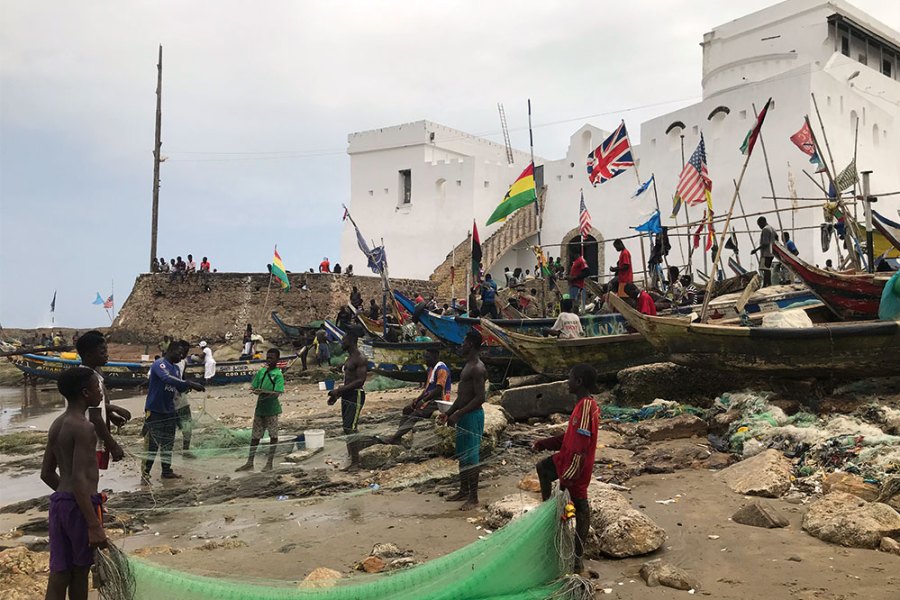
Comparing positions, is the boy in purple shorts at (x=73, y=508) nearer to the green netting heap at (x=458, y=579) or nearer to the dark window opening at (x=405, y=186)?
the green netting heap at (x=458, y=579)

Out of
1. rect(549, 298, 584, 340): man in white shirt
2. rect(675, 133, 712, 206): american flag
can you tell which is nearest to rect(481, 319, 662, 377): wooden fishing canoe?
rect(549, 298, 584, 340): man in white shirt

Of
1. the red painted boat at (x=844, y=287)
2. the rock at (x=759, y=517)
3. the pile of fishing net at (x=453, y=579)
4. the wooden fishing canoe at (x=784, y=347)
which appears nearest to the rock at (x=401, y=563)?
the pile of fishing net at (x=453, y=579)

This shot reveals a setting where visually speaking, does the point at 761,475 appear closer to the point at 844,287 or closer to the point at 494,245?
the point at 844,287

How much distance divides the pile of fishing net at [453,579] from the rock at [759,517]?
1971 millimetres

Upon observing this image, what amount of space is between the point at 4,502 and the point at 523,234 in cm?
2443

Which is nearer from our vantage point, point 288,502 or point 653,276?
point 288,502

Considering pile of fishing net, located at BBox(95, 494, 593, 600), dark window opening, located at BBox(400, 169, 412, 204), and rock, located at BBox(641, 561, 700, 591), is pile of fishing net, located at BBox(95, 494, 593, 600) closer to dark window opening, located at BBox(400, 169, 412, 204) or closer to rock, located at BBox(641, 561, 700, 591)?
rock, located at BBox(641, 561, 700, 591)

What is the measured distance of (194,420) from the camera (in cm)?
825

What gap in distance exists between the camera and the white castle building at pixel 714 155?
69.4 ft

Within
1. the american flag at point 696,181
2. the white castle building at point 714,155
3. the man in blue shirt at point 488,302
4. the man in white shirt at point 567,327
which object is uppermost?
the white castle building at point 714,155

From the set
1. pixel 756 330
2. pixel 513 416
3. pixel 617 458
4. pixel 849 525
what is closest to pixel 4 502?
pixel 513 416

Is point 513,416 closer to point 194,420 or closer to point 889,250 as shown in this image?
point 194,420

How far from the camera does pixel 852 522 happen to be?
15.0 feet

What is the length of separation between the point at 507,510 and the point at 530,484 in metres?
1.06
